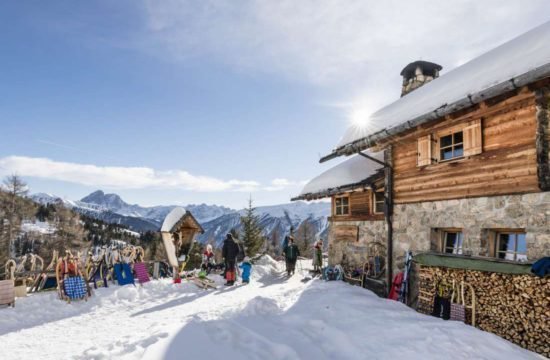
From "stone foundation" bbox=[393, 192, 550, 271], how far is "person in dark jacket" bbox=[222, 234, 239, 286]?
19.1ft

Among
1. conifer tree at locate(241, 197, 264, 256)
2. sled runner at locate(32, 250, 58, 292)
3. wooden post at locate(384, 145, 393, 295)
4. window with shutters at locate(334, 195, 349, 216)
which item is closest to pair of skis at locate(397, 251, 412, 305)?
wooden post at locate(384, 145, 393, 295)

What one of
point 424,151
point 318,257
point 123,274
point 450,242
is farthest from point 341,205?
point 123,274

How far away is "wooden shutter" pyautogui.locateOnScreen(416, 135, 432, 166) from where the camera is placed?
30.0 ft

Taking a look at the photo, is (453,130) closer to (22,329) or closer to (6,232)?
(22,329)

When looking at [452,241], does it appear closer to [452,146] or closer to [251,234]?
[452,146]

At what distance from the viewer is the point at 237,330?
6.16m

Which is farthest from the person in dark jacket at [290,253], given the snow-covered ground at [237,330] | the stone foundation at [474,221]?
the stone foundation at [474,221]

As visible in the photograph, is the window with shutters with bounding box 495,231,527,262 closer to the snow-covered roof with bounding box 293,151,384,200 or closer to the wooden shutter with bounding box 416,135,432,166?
the wooden shutter with bounding box 416,135,432,166

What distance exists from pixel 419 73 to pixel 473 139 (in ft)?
30.3

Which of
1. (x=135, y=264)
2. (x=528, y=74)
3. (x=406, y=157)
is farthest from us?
(x=135, y=264)

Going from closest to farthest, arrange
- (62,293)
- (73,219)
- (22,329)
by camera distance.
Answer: (22,329) → (62,293) → (73,219)

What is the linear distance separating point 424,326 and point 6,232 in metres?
36.3

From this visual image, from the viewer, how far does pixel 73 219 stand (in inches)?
1633

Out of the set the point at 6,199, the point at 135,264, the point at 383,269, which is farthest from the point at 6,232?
the point at 383,269
